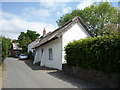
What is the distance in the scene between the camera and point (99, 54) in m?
8.58

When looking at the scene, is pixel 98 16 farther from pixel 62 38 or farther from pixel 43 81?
pixel 43 81

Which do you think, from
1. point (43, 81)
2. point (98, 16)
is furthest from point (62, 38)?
point (98, 16)

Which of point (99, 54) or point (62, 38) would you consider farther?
point (62, 38)

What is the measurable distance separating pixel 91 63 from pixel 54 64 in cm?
879

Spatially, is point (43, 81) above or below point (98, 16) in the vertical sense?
below

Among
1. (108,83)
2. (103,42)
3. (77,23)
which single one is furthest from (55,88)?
(77,23)

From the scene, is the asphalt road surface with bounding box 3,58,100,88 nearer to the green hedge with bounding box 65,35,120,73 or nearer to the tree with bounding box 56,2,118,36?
the green hedge with bounding box 65,35,120,73

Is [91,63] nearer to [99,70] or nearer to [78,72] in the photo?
[99,70]

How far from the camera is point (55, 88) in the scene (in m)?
7.78

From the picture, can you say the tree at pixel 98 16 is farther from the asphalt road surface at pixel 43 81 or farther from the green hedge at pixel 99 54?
the asphalt road surface at pixel 43 81

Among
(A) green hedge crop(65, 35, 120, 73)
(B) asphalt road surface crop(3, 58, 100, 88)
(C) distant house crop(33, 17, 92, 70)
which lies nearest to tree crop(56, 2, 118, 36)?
(C) distant house crop(33, 17, 92, 70)

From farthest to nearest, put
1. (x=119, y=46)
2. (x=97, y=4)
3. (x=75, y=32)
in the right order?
(x=97, y=4), (x=75, y=32), (x=119, y=46)


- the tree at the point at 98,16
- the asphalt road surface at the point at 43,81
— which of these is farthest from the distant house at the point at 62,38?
the tree at the point at 98,16

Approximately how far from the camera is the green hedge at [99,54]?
7.58 m
